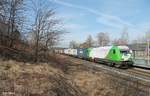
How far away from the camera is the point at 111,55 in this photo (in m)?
38.8

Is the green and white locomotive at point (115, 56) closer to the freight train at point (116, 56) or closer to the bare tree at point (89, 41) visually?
the freight train at point (116, 56)

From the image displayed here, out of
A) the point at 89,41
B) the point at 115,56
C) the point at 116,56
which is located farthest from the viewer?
the point at 89,41

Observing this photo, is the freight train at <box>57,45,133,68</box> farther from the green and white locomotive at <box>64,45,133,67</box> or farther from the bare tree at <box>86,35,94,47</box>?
the bare tree at <box>86,35,94,47</box>

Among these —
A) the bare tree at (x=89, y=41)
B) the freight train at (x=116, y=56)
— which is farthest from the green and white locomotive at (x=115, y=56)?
the bare tree at (x=89, y=41)

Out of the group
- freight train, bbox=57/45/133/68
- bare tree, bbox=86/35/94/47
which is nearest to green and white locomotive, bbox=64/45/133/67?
freight train, bbox=57/45/133/68

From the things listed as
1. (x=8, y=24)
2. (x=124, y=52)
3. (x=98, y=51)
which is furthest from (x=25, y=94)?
(x=98, y=51)

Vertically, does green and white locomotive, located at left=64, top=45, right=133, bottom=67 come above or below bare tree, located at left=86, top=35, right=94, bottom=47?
below

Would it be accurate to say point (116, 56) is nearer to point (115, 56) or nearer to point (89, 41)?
point (115, 56)

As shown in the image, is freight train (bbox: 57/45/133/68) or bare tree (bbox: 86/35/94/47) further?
bare tree (bbox: 86/35/94/47)

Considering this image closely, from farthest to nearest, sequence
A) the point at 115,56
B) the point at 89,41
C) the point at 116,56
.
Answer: the point at 89,41 → the point at 115,56 → the point at 116,56

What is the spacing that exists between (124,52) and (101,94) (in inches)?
829

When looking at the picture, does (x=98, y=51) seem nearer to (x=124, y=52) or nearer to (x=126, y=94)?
(x=124, y=52)

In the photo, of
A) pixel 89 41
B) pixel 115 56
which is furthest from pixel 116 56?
pixel 89 41

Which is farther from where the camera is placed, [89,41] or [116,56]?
[89,41]
